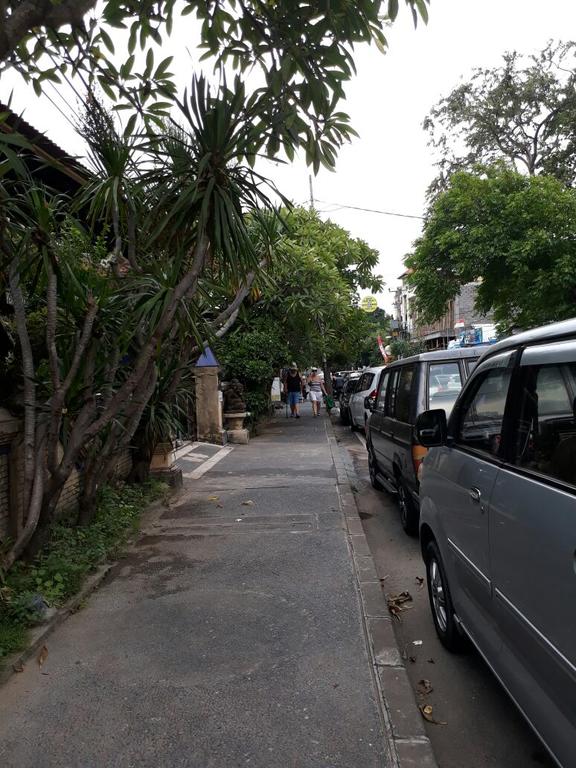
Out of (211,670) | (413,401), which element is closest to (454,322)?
(413,401)

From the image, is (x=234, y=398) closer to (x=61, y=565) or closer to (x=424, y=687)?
(x=61, y=565)

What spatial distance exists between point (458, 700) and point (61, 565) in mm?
3038

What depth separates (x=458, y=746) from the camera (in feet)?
9.64

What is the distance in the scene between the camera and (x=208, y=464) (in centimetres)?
1159

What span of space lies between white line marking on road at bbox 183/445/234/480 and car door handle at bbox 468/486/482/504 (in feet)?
24.7

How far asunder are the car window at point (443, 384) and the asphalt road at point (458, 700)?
1.60 metres

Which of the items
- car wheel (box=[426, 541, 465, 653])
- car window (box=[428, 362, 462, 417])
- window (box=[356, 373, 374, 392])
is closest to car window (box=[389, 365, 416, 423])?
car window (box=[428, 362, 462, 417])

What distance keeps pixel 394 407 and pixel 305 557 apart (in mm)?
2233

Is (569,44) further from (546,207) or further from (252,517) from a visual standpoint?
(252,517)

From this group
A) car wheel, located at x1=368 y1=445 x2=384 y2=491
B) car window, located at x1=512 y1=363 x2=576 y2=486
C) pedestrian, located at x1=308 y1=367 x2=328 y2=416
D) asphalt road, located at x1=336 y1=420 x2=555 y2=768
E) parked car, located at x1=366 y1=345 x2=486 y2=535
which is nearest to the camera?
car window, located at x1=512 y1=363 x2=576 y2=486

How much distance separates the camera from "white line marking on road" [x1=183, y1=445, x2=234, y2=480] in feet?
33.7

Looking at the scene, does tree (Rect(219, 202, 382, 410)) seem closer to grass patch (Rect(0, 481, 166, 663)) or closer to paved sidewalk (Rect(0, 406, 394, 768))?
grass patch (Rect(0, 481, 166, 663))

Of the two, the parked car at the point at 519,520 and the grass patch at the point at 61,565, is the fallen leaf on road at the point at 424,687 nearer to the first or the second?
the parked car at the point at 519,520

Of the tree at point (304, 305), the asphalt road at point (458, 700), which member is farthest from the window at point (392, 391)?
the tree at point (304, 305)
